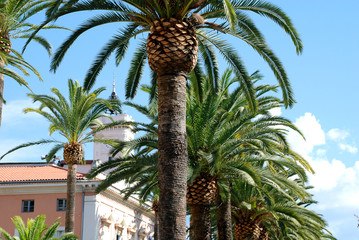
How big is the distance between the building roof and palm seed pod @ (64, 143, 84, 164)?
36.6 feet

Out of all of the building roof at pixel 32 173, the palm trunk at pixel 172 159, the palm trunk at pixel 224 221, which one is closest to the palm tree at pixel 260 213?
the palm trunk at pixel 224 221

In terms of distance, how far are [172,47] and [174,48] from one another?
0.06 meters

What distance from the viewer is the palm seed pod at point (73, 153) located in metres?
29.1

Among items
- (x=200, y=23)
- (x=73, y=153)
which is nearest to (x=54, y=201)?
(x=73, y=153)

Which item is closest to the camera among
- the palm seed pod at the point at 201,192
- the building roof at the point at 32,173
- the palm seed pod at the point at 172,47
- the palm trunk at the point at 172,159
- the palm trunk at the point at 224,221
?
the palm trunk at the point at 172,159

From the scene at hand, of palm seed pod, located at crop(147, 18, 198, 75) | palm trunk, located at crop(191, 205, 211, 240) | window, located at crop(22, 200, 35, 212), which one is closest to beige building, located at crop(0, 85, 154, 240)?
window, located at crop(22, 200, 35, 212)

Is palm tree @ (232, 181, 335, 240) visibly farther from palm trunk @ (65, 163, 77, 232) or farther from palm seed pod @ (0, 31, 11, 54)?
palm seed pod @ (0, 31, 11, 54)

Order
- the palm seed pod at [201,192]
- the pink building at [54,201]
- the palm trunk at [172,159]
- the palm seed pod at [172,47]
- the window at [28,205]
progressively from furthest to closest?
the window at [28,205] → the pink building at [54,201] → the palm seed pod at [201,192] → the palm seed pod at [172,47] → the palm trunk at [172,159]

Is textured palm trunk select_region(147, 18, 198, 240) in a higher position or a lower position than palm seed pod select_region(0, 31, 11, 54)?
lower

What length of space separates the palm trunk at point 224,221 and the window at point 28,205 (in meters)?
23.9

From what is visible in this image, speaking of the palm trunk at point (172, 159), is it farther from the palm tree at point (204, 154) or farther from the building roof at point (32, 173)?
the building roof at point (32, 173)

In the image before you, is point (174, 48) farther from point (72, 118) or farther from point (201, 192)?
point (72, 118)

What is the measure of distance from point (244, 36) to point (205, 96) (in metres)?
5.64

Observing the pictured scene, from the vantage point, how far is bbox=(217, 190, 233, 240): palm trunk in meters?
20.5
